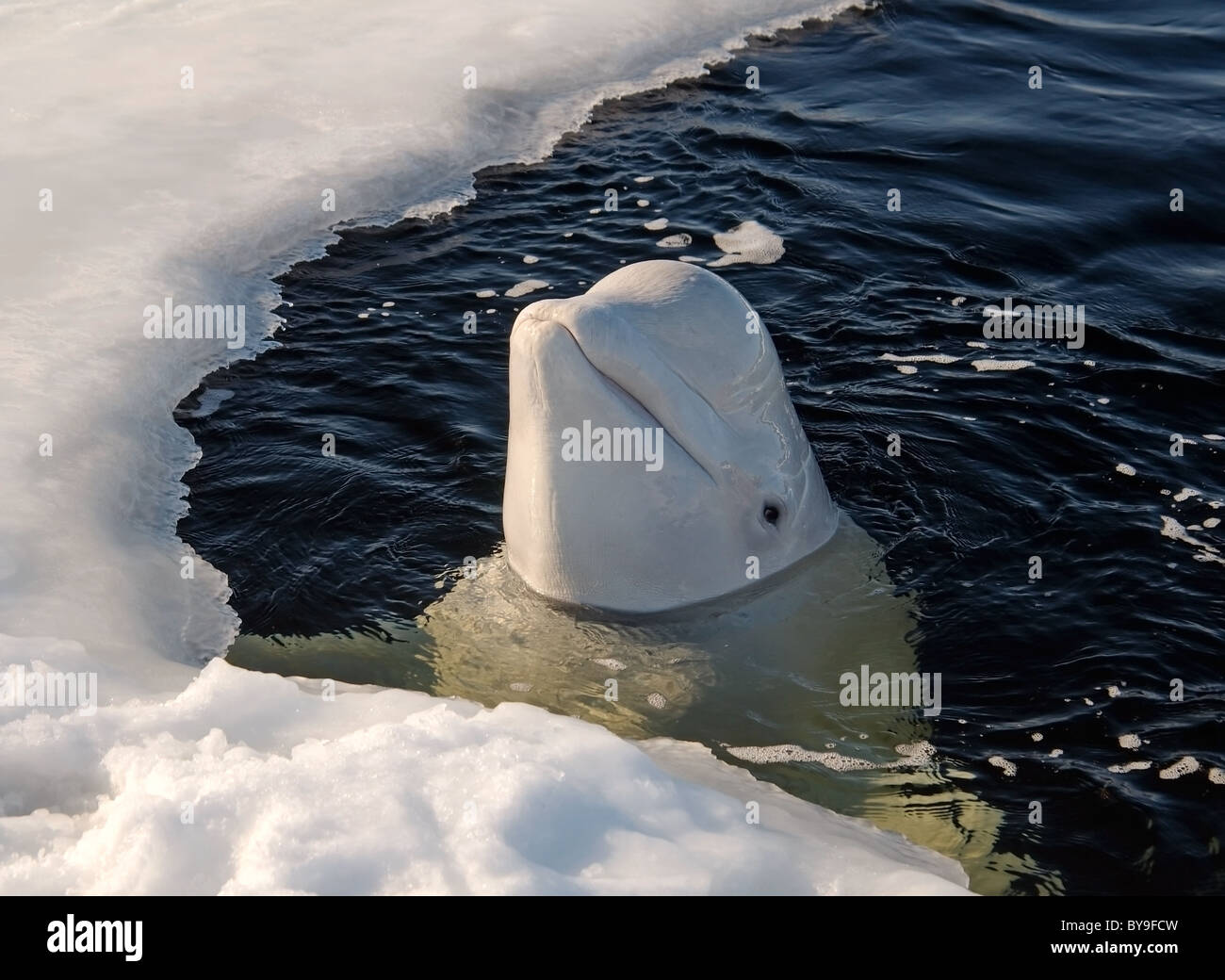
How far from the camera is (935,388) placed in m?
9.23

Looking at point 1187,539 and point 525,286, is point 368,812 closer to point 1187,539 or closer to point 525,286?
point 1187,539

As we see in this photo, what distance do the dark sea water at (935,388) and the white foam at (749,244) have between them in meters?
0.13

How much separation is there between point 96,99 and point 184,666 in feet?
24.0

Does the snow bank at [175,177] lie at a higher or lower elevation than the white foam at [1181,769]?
higher

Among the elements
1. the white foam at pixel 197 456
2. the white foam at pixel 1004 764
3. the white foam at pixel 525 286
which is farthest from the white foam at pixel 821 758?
the white foam at pixel 525 286

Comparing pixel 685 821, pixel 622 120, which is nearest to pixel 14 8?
pixel 622 120

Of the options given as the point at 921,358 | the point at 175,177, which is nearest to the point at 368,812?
the point at 921,358

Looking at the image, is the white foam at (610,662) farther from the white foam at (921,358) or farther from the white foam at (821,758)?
the white foam at (921,358)

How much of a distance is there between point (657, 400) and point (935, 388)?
12.3 ft

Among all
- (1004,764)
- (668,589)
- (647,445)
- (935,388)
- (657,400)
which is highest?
(657,400)

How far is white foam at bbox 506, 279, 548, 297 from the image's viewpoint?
10234 mm

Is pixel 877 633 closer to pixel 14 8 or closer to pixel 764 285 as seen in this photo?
pixel 764 285

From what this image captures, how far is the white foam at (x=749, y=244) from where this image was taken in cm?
1089

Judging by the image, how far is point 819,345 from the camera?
977cm
